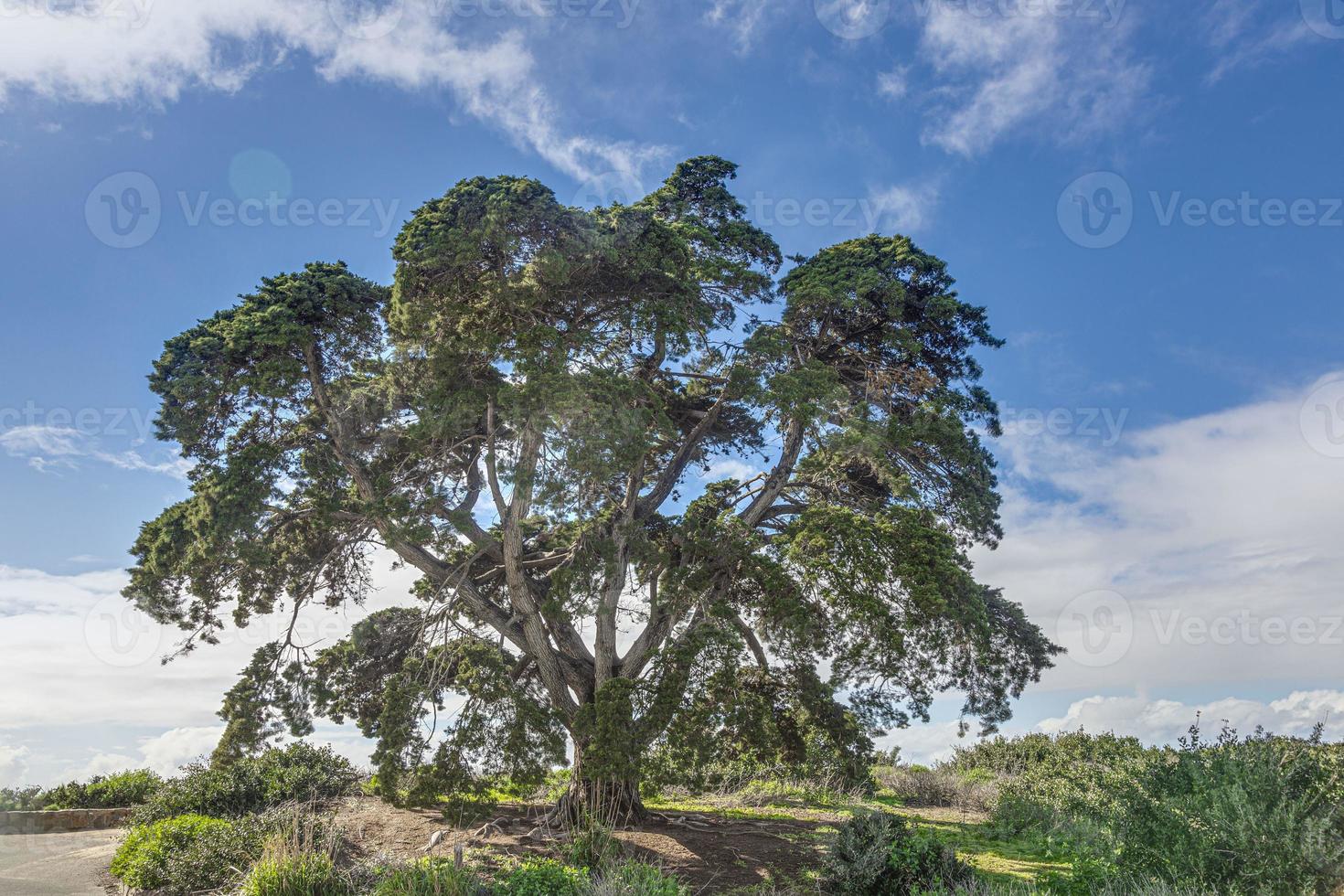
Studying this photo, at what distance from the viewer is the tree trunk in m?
12.8

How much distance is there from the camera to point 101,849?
12.1m

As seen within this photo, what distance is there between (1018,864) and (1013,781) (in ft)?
25.0

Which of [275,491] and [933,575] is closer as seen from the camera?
[933,575]

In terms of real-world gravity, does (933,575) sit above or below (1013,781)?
above

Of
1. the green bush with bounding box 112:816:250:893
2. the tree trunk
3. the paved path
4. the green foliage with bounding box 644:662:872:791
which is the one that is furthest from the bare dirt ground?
the paved path

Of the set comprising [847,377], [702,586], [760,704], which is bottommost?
[760,704]

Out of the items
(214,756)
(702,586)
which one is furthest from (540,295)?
(214,756)

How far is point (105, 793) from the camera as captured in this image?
16.0 metres

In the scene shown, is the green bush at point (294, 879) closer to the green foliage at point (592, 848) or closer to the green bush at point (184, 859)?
the green bush at point (184, 859)

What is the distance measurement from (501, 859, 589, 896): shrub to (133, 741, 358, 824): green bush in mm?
5380

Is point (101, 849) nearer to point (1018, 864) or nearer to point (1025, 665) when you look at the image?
point (1018, 864)

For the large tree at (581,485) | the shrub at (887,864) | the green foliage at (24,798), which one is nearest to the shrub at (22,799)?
the green foliage at (24,798)

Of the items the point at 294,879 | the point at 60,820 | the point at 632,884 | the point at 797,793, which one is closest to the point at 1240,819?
the point at 632,884

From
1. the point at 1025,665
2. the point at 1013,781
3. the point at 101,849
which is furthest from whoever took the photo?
the point at 1013,781
